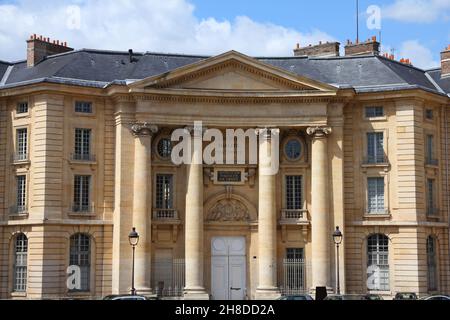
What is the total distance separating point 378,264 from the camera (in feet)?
126

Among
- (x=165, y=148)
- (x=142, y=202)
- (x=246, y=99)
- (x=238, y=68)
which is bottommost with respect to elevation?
(x=142, y=202)

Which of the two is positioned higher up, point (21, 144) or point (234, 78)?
point (234, 78)

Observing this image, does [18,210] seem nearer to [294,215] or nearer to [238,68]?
[238,68]

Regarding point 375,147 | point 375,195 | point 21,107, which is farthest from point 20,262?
point 375,147

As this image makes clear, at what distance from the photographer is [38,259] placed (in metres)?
35.7

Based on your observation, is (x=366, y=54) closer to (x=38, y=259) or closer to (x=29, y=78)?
(x=29, y=78)

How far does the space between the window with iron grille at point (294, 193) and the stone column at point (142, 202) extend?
746 cm

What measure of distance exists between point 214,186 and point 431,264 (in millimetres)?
12284

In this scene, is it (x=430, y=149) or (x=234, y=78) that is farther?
(x=430, y=149)

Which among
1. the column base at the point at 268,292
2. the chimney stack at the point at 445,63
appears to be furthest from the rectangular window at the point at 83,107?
the chimney stack at the point at 445,63

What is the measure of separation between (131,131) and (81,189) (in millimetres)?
3871

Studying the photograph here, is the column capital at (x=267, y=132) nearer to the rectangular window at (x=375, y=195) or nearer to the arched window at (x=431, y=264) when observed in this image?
the rectangular window at (x=375, y=195)

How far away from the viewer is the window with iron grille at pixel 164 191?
38500 mm

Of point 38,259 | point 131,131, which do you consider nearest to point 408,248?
point 131,131
